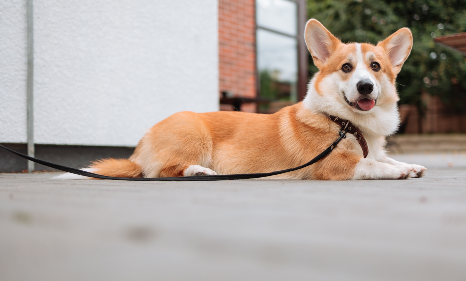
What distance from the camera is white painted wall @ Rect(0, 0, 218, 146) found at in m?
3.77

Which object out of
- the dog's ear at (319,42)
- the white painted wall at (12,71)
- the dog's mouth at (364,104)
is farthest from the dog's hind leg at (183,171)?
the white painted wall at (12,71)

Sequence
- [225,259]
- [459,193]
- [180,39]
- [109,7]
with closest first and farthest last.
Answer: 1. [225,259]
2. [459,193]
3. [109,7]
4. [180,39]

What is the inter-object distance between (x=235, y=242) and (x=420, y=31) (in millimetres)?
16054

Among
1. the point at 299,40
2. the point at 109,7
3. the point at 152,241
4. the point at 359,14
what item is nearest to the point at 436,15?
the point at 359,14

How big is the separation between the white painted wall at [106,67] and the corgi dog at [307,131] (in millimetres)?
1533

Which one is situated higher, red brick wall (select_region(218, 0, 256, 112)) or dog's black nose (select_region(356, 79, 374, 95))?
red brick wall (select_region(218, 0, 256, 112))

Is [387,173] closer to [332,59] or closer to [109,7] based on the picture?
[332,59]

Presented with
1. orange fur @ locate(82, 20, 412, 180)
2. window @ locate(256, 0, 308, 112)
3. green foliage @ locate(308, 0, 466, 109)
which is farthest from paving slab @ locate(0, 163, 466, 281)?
green foliage @ locate(308, 0, 466, 109)

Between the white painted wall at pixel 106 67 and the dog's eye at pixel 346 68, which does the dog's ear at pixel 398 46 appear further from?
the white painted wall at pixel 106 67

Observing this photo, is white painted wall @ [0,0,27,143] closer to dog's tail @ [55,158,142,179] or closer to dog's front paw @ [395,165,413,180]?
dog's tail @ [55,158,142,179]

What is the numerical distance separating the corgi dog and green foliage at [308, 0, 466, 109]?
12.2 m

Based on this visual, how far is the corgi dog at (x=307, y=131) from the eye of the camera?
2711mm

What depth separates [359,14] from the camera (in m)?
15.3

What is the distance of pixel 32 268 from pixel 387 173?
2.14 meters
